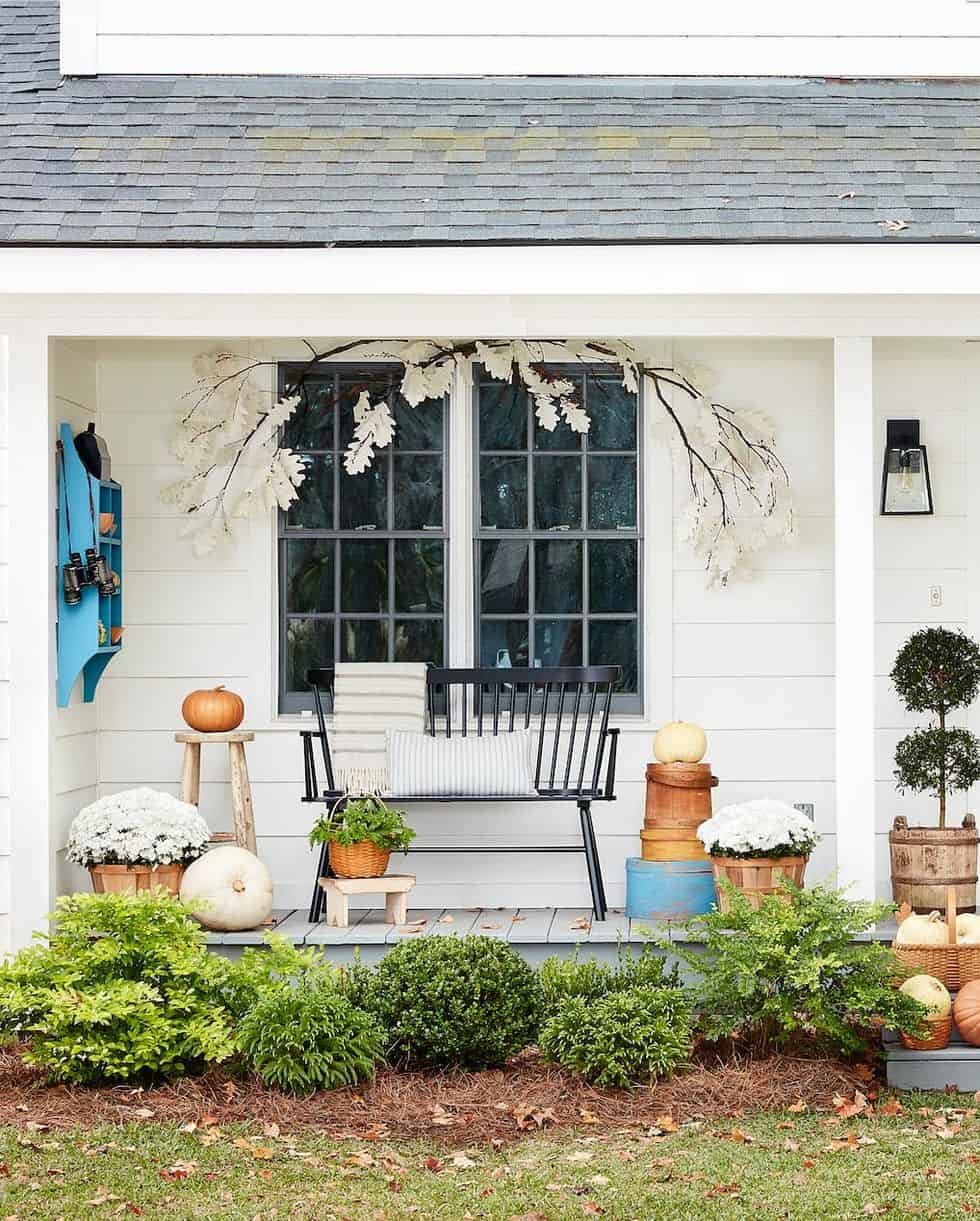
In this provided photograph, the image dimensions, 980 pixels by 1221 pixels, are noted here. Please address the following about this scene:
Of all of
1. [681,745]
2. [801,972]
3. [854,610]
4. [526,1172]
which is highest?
[854,610]

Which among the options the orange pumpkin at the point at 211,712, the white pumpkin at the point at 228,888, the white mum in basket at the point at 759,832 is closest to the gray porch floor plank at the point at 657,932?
the white mum in basket at the point at 759,832

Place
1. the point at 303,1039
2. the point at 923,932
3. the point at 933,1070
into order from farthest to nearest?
the point at 923,932
the point at 933,1070
the point at 303,1039

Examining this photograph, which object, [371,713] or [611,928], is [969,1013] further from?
[371,713]

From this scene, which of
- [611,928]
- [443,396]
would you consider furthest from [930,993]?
[443,396]

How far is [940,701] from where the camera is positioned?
5840mm

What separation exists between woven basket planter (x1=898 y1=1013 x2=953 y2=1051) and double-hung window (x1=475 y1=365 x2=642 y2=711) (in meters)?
1.94

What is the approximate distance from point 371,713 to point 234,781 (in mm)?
579

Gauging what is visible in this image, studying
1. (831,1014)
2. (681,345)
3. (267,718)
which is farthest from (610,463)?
(831,1014)

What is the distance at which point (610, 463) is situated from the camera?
6.21 meters

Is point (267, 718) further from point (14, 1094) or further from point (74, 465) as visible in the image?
point (14, 1094)

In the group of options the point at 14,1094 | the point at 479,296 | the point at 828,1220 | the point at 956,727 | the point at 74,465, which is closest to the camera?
the point at 828,1220

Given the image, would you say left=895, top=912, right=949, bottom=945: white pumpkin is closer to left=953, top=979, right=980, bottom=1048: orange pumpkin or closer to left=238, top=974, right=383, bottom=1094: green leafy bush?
left=953, top=979, right=980, bottom=1048: orange pumpkin

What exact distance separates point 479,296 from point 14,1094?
2863mm
